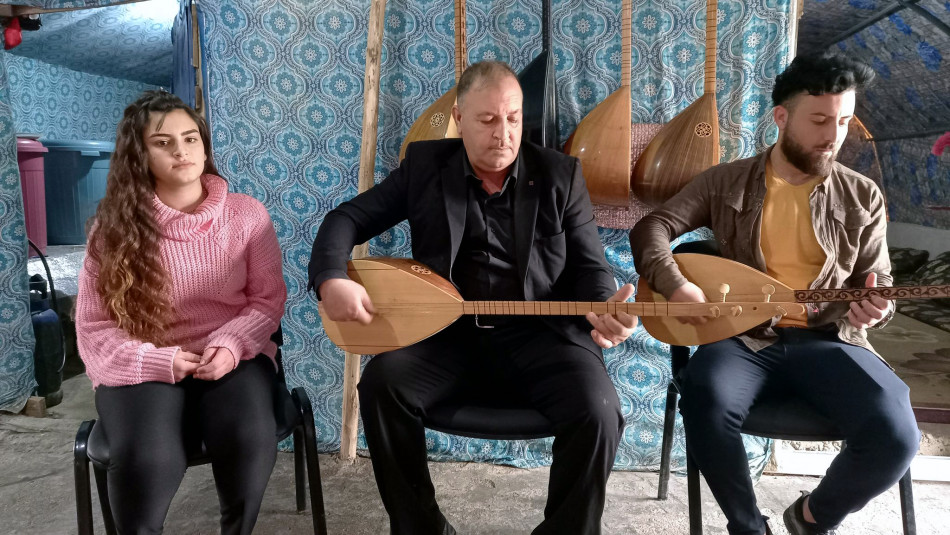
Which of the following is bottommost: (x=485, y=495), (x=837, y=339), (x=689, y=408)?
(x=485, y=495)

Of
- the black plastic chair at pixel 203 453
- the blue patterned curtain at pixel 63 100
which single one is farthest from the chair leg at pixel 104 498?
the blue patterned curtain at pixel 63 100

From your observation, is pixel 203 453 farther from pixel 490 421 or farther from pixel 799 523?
pixel 799 523

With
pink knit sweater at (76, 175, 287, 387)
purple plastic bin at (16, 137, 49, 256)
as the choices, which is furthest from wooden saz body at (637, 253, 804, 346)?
purple plastic bin at (16, 137, 49, 256)

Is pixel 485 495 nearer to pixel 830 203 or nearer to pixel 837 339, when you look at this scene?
pixel 837 339

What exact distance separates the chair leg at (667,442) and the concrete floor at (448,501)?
0.16 ft

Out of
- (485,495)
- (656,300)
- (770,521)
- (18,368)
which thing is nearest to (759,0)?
(656,300)

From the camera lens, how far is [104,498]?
1.57 metres

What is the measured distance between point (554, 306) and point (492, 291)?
236 mm

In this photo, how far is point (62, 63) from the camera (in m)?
4.50

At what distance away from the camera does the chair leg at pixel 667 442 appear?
2.02 m

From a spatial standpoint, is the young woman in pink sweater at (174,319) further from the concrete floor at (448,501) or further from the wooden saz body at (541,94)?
the wooden saz body at (541,94)

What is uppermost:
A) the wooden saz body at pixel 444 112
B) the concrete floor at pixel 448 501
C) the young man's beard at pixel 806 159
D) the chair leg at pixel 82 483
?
the wooden saz body at pixel 444 112

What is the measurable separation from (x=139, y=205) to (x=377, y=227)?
0.65 metres

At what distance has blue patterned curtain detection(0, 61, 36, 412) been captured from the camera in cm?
270
